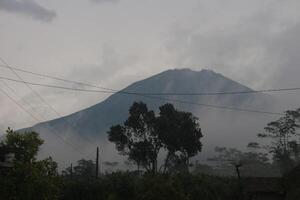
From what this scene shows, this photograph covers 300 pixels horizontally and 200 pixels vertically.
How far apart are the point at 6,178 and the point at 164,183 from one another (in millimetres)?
12169

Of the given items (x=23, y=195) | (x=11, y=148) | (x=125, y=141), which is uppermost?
(x=125, y=141)

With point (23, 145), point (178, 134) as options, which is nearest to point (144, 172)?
point (23, 145)

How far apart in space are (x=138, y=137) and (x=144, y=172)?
27.4 metres

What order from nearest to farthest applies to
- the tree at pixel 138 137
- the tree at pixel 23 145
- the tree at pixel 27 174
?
1. the tree at pixel 27 174
2. the tree at pixel 23 145
3. the tree at pixel 138 137

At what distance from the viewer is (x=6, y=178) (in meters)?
24.4

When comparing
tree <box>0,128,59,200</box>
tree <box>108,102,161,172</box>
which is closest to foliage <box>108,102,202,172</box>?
tree <box>108,102,161,172</box>

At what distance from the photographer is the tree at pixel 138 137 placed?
67750mm

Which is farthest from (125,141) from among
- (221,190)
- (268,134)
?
(268,134)

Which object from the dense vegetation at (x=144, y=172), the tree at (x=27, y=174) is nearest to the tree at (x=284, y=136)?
the dense vegetation at (x=144, y=172)

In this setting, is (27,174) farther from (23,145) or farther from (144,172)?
(144,172)

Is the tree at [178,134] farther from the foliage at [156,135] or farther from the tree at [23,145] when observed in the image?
the tree at [23,145]

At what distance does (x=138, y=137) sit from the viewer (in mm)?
70062

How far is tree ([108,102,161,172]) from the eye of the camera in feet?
222

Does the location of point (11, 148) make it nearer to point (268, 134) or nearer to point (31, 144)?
point (31, 144)
